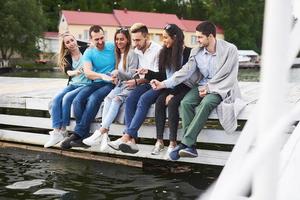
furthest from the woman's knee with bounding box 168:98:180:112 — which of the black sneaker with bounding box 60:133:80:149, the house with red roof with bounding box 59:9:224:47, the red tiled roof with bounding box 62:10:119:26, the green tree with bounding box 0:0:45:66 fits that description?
the red tiled roof with bounding box 62:10:119:26

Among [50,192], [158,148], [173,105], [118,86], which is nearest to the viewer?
[50,192]

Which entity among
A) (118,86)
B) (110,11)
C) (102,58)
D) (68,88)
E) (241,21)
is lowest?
(241,21)

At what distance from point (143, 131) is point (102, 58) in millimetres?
1060

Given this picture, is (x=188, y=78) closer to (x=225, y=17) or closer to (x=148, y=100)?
(x=148, y=100)

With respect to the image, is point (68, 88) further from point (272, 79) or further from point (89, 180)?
point (272, 79)

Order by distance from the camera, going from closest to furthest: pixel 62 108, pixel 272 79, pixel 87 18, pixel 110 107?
1. pixel 272 79
2. pixel 110 107
3. pixel 62 108
4. pixel 87 18

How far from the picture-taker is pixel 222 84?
507 cm

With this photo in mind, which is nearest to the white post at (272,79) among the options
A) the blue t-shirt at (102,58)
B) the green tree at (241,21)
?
the blue t-shirt at (102,58)

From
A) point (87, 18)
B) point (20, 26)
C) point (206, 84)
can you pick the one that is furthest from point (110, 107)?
point (87, 18)

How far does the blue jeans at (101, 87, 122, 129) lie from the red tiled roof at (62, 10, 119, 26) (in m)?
51.6

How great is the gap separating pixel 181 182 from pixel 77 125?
1.51 meters

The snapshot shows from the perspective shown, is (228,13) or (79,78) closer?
(79,78)

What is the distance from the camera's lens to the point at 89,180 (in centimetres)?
555

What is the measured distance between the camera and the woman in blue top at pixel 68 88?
6.19 metres
